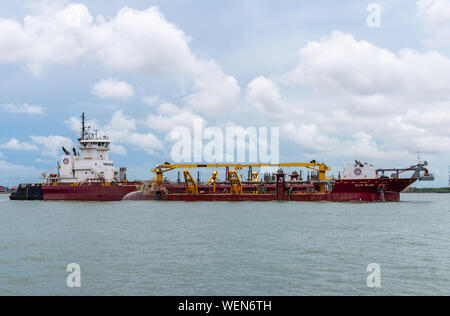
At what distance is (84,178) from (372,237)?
53536mm

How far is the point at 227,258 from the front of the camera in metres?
18.0

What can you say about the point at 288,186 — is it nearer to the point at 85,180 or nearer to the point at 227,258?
the point at 85,180

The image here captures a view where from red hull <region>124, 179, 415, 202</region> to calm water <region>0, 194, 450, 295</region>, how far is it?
82.2ft

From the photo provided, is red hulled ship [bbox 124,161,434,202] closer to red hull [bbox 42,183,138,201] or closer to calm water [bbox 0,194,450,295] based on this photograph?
red hull [bbox 42,183,138,201]

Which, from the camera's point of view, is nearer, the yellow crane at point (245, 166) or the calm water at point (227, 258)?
the calm water at point (227, 258)

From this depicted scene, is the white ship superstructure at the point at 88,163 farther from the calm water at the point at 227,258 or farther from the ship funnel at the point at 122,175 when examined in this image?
the calm water at the point at 227,258

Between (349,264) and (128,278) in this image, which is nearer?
(128,278)

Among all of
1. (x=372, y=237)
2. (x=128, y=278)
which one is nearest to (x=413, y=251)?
(x=372, y=237)

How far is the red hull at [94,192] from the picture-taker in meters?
62.4

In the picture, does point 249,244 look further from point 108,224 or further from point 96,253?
point 108,224

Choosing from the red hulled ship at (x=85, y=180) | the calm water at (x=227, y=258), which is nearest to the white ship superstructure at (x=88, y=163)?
the red hulled ship at (x=85, y=180)

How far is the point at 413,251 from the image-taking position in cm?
1981

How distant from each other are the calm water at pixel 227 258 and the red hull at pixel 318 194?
82.2ft

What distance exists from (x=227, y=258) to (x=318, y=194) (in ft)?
138
